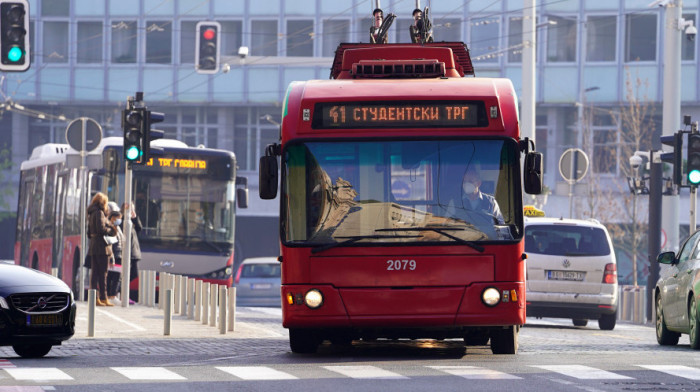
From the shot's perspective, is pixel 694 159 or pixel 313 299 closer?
pixel 313 299

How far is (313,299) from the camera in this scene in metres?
15.1

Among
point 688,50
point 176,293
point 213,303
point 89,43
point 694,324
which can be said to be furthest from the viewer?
point 89,43

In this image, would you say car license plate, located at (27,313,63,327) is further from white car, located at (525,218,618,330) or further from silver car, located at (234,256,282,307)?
silver car, located at (234,256,282,307)

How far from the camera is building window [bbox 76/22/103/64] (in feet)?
202

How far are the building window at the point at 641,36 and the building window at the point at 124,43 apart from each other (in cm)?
1862

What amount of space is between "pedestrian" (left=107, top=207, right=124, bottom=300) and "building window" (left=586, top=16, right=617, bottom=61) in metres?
31.0

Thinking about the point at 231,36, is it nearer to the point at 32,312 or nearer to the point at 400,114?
the point at 32,312

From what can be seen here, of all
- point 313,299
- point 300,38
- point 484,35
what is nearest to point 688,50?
point 484,35

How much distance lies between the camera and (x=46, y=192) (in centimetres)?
3559

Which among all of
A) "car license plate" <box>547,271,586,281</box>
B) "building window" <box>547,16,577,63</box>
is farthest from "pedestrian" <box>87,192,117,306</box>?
"building window" <box>547,16,577,63</box>

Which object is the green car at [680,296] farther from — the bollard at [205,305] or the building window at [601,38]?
the building window at [601,38]

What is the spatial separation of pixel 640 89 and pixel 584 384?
1814 inches

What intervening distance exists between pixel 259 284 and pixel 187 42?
76.2 feet

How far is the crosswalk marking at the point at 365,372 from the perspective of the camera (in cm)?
1312
